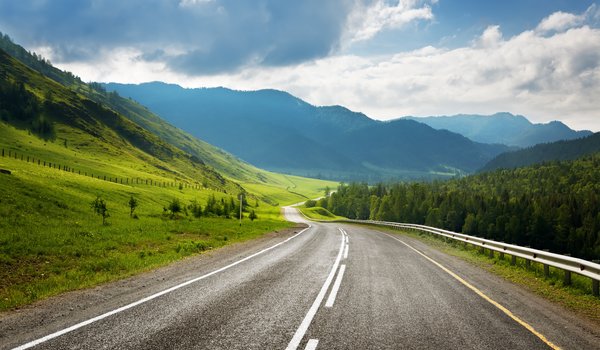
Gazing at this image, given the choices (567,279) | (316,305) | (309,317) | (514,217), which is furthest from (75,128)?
(567,279)

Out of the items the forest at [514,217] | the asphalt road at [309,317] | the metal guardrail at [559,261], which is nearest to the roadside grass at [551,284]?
the metal guardrail at [559,261]

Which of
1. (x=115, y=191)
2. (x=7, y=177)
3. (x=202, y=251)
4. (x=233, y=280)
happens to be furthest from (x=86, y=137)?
(x=233, y=280)

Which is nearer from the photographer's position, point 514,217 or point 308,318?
point 308,318

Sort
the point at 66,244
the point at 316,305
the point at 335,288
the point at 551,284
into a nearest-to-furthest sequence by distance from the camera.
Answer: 1. the point at 316,305
2. the point at 335,288
3. the point at 551,284
4. the point at 66,244

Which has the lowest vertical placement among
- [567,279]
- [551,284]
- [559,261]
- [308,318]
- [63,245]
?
[63,245]

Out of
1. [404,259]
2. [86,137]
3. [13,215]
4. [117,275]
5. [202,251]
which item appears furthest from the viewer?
[86,137]

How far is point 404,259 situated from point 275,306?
35.6 ft

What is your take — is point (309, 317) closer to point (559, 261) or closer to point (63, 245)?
point (559, 261)

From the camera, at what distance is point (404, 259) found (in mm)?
18078

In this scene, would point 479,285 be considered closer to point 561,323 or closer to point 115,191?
point 561,323

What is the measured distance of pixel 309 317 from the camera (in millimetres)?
8125

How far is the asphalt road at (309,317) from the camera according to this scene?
6797mm

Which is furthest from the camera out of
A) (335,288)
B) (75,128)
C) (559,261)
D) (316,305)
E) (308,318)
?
(75,128)

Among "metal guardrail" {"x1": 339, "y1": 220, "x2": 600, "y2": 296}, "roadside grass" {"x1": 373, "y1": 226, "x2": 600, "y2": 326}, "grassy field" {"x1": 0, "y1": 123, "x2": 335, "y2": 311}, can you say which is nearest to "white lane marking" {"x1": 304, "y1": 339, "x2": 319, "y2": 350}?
"roadside grass" {"x1": 373, "y1": 226, "x2": 600, "y2": 326}
